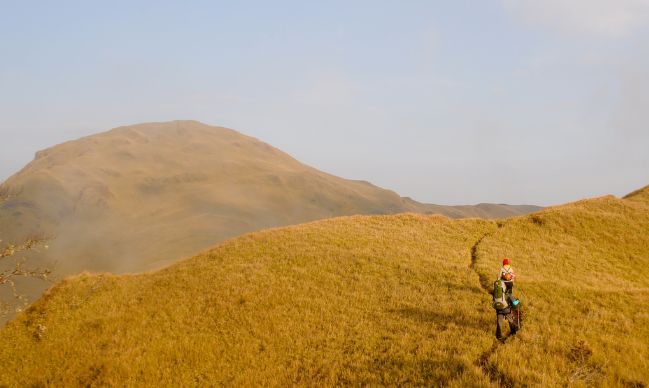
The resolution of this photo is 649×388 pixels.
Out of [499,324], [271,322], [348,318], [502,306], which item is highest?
[502,306]

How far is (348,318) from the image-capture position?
22234mm

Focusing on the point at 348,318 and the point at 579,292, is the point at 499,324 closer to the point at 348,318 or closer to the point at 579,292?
the point at 348,318

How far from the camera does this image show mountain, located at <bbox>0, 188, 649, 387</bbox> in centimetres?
1641

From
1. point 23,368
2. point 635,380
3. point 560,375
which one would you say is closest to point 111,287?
point 23,368

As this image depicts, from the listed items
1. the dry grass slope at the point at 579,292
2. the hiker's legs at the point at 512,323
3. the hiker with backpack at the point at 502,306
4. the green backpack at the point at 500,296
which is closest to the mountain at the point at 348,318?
the dry grass slope at the point at 579,292

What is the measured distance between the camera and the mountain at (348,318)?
16.4 meters

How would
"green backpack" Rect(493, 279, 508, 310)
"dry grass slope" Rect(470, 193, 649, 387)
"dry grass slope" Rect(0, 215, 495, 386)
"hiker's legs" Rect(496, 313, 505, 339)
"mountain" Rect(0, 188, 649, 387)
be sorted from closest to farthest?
"dry grass slope" Rect(470, 193, 649, 387) → "mountain" Rect(0, 188, 649, 387) → "green backpack" Rect(493, 279, 508, 310) → "hiker's legs" Rect(496, 313, 505, 339) → "dry grass slope" Rect(0, 215, 495, 386)

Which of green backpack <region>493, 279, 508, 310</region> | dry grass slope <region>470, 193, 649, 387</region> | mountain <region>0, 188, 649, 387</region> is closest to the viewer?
dry grass slope <region>470, 193, 649, 387</region>

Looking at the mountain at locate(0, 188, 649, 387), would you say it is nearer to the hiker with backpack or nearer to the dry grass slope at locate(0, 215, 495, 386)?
the dry grass slope at locate(0, 215, 495, 386)

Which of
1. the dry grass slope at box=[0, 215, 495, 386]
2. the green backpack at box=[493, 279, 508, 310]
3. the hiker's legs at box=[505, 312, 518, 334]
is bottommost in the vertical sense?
the dry grass slope at box=[0, 215, 495, 386]

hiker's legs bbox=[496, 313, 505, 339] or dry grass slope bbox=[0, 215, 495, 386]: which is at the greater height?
hiker's legs bbox=[496, 313, 505, 339]

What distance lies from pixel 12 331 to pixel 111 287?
6609mm

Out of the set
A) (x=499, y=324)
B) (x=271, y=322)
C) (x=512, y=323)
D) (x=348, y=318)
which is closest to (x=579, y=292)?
(x=512, y=323)

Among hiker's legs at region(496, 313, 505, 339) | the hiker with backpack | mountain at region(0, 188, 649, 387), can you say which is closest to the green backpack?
the hiker with backpack
